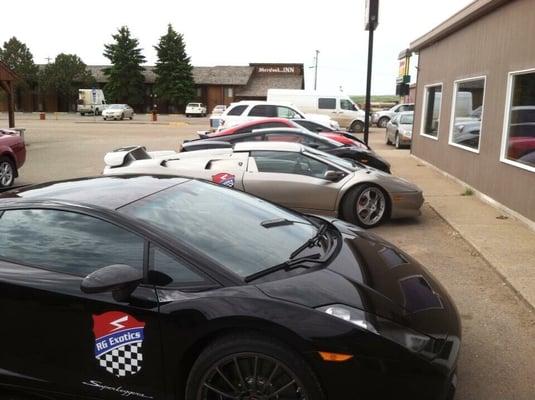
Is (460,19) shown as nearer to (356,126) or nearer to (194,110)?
(356,126)

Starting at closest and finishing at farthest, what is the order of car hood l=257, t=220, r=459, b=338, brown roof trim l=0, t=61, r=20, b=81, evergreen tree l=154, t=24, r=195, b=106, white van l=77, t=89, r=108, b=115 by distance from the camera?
1. car hood l=257, t=220, r=459, b=338
2. brown roof trim l=0, t=61, r=20, b=81
3. white van l=77, t=89, r=108, b=115
4. evergreen tree l=154, t=24, r=195, b=106

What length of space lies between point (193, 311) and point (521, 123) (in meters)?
Answer: 7.53

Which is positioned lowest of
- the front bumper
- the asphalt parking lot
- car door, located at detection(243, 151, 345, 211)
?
the asphalt parking lot

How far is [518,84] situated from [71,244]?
791cm

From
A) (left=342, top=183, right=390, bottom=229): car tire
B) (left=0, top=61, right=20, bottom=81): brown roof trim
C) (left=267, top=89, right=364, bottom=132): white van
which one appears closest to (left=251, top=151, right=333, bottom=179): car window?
(left=342, top=183, right=390, bottom=229): car tire

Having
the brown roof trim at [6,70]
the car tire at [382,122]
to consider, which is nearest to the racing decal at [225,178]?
the brown roof trim at [6,70]

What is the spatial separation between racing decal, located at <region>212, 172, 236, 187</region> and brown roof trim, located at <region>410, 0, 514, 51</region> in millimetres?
5580

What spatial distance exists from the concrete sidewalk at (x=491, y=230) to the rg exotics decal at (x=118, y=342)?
3.52m

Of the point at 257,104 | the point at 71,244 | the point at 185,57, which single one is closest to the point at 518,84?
the point at 71,244

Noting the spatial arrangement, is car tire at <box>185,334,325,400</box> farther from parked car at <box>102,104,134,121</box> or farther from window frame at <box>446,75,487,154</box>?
parked car at <box>102,104,134,121</box>

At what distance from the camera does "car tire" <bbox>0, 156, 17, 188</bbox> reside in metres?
10.6

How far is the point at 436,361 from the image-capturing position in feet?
8.50

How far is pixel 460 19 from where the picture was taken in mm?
11297

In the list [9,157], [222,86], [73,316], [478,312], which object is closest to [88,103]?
[222,86]
